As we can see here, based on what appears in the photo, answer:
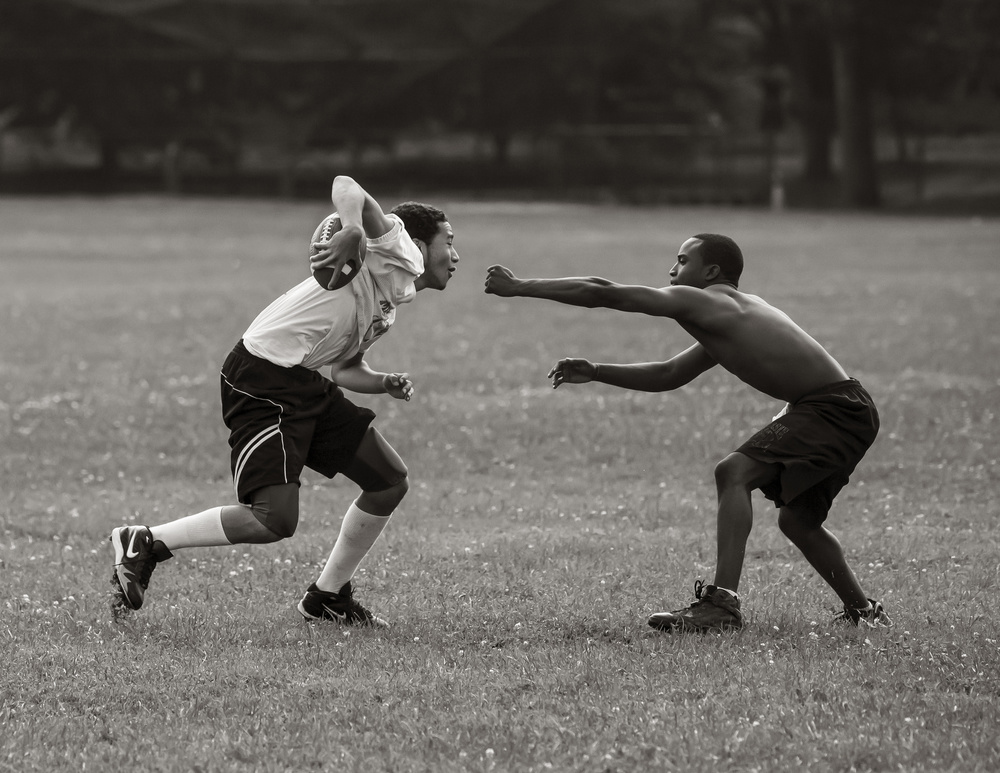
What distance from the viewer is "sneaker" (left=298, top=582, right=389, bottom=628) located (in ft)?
19.0

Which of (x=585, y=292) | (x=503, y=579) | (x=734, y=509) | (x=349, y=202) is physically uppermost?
(x=349, y=202)

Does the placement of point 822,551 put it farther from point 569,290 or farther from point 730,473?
Result: point 569,290

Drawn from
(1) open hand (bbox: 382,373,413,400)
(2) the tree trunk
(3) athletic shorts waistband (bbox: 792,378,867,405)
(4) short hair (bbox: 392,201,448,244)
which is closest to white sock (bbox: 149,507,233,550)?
(1) open hand (bbox: 382,373,413,400)

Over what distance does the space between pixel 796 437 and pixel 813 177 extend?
43245 mm

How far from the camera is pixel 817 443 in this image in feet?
18.1

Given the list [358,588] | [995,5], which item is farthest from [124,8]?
[358,588]

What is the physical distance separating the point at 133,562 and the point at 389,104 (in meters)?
37.4

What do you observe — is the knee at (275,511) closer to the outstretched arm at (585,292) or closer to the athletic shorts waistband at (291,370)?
the athletic shorts waistband at (291,370)

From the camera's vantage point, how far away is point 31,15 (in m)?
41.7

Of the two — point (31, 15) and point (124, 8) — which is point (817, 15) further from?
point (31, 15)

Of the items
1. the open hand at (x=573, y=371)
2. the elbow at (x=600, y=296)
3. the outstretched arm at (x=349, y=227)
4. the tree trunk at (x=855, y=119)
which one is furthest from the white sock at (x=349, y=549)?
the tree trunk at (x=855, y=119)

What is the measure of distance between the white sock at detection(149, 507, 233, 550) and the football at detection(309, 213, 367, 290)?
39.9 inches

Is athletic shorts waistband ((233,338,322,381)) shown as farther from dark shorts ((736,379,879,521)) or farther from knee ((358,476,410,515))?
dark shorts ((736,379,879,521))

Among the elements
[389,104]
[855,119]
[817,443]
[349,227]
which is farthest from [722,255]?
[855,119]
